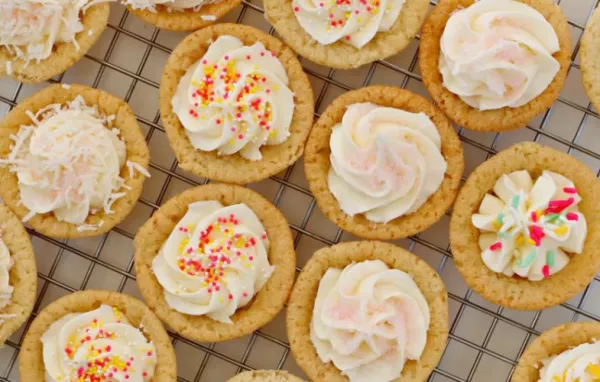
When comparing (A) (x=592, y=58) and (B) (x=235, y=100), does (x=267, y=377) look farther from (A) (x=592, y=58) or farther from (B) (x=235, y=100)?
(A) (x=592, y=58)

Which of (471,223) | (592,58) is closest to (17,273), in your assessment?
(471,223)

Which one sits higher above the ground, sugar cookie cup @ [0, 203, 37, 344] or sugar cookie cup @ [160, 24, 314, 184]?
sugar cookie cup @ [160, 24, 314, 184]

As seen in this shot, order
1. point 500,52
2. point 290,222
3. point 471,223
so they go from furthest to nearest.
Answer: point 290,222
point 471,223
point 500,52

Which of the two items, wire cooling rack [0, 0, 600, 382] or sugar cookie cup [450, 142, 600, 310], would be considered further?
wire cooling rack [0, 0, 600, 382]

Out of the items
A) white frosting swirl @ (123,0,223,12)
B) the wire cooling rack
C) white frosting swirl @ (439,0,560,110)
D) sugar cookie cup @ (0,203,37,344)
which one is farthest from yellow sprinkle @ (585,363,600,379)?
sugar cookie cup @ (0,203,37,344)

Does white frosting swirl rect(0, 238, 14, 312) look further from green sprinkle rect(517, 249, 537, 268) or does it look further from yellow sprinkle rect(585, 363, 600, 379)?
yellow sprinkle rect(585, 363, 600, 379)

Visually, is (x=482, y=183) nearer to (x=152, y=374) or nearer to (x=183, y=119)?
(x=183, y=119)
